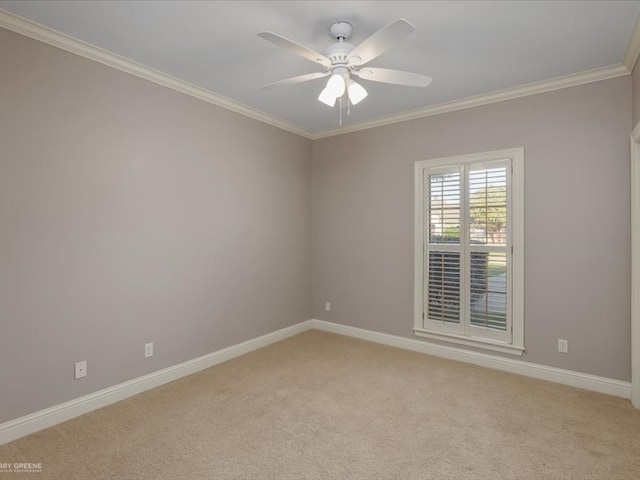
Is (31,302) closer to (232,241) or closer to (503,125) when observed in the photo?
(232,241)

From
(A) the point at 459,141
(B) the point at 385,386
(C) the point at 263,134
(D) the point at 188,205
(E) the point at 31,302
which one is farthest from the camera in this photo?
(C) the point at 263,134

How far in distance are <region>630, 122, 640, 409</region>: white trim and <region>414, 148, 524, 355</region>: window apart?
2.48ft

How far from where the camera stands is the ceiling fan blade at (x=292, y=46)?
1.83m

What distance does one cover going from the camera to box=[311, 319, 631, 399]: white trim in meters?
2.89

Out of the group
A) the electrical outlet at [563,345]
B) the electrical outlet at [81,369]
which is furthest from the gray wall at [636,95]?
the electrical outlet at [81,369]

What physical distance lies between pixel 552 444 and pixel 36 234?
356 cm

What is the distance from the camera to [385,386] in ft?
9.98

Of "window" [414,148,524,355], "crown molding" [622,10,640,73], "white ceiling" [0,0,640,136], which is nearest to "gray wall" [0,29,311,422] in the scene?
"white ceiling" [0,0,640,136]

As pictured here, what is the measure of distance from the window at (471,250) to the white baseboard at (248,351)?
16 centimetres

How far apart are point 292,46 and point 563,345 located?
3203 millimetres

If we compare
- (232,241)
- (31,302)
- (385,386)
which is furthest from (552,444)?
(31,302)

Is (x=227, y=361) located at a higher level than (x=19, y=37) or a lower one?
lower

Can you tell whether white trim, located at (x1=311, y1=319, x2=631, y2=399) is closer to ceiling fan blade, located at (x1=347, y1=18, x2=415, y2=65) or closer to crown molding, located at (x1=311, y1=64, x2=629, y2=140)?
crown molding, located at (x1=311, y1=64, x2=629, y2=140)

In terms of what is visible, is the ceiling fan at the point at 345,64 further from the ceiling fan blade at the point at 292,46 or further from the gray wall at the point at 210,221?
the gray wall at the point at 210,221
